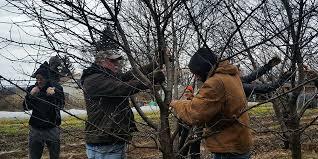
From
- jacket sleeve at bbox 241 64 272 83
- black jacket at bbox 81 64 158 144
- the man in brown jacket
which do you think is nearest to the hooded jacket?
the man in brown jacket

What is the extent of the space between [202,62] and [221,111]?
1.20 ft

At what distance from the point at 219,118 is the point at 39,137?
140 inches

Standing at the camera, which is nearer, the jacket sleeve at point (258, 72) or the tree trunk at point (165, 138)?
the tree trunk at point (165, 138)

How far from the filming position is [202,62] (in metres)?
3.07

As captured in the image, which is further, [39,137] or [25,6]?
[39,137]

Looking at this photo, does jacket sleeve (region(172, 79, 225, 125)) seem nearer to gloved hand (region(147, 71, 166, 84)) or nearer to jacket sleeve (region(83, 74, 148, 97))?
gloved hand (region(147, 71, 166, 84))

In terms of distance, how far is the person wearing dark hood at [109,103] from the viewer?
10.8 feet

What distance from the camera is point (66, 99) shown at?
10.7 feet

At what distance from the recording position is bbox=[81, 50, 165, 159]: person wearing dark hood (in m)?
3.29

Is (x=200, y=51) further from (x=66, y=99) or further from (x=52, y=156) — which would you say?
(x=52, y=156)

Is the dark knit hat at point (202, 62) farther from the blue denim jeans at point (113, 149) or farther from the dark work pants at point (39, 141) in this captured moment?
the dark work pants at point (39, 141)

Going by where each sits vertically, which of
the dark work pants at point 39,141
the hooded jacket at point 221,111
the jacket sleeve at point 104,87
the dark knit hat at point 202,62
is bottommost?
the dark work pants at point 39,141

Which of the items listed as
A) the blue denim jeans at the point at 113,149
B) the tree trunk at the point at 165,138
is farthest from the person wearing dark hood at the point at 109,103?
the tree trunk at the point at 165,138

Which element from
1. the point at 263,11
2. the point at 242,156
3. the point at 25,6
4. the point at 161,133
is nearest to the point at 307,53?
the point at 263,11
